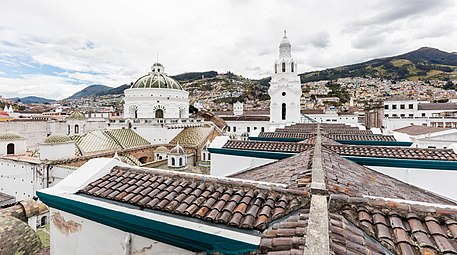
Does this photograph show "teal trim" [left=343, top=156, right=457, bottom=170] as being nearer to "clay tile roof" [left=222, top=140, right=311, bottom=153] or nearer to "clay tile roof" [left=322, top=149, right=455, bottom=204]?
"clay tile roof" [left=222, top=140, right=311, bottom=153]

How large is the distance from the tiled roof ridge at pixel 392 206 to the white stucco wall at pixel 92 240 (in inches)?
62.7

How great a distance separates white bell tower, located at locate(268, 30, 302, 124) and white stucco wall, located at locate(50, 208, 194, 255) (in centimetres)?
2663

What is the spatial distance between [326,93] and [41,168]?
361ft

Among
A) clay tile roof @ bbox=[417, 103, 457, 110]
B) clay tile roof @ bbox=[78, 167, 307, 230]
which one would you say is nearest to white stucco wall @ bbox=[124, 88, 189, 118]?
clay tile roof @ bbox=[78, 167, 307, 230]

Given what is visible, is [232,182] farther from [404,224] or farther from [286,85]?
[286,85]

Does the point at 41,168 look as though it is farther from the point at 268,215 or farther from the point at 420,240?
the point at 420,240

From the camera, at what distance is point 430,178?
526 cm

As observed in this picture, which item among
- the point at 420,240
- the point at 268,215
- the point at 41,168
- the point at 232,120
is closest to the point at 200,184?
the point at 268,215

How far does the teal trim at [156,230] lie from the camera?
2.14 metres

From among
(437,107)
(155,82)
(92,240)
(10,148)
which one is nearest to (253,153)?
(92,240)

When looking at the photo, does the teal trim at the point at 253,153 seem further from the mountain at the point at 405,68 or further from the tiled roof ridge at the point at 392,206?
the mountain at the point at 405,68

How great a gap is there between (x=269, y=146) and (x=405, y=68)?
164m

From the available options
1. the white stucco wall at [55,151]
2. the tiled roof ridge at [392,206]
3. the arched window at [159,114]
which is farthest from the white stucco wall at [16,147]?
the tiled roof ridge at [392,206]

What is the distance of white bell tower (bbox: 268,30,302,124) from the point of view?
91.6 ft
